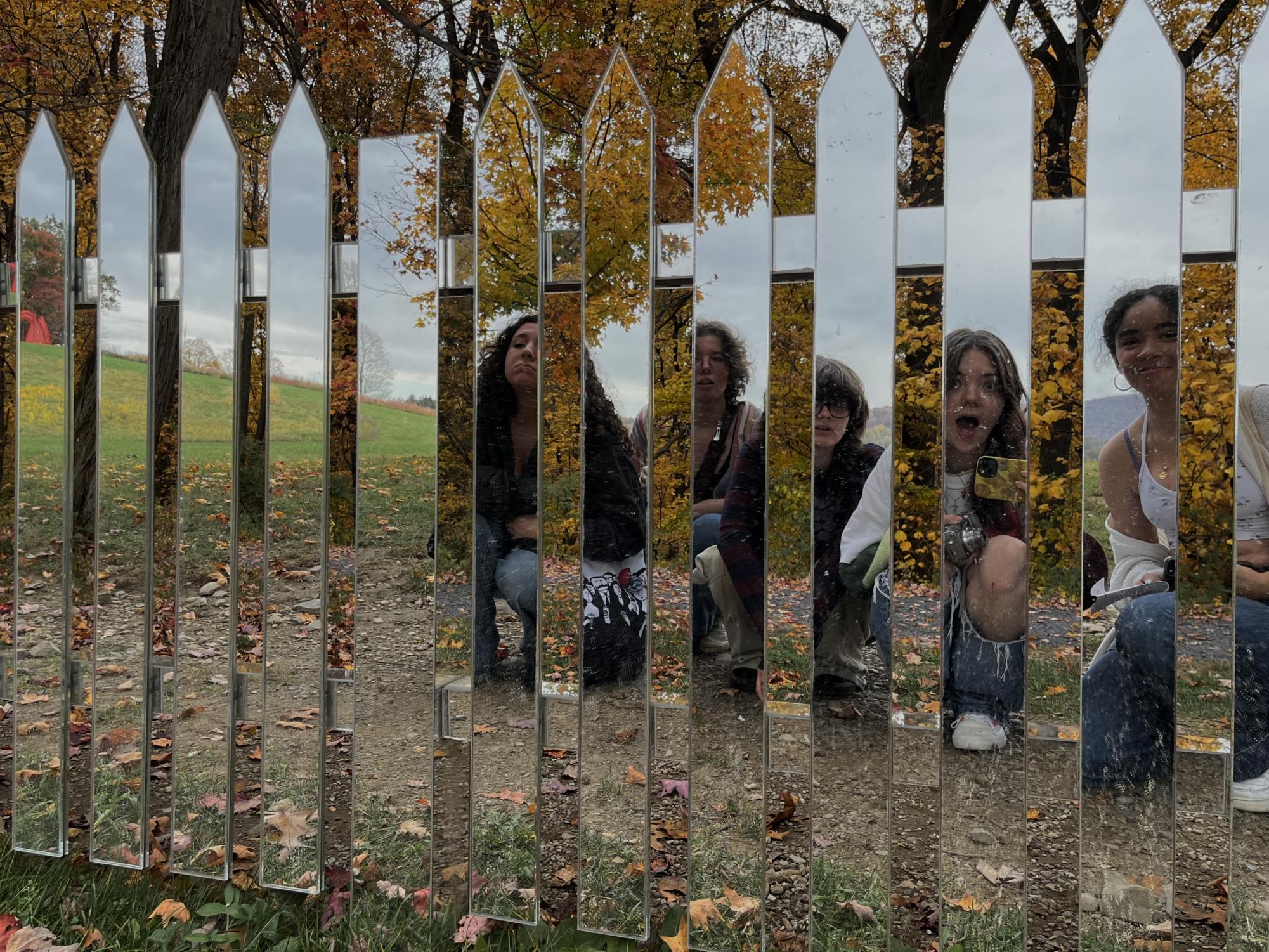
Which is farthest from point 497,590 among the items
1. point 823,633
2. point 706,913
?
point 706,913

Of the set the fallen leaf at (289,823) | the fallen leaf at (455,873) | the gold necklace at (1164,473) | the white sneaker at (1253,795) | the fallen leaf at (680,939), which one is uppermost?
the gold necklace at (1164,473)

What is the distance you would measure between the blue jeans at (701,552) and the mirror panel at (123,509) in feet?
5.25

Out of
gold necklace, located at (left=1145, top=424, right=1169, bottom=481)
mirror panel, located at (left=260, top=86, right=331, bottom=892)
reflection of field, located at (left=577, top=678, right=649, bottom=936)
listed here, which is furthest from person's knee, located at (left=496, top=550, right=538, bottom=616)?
gold necklace, located at (left=1145, top=424, right=1169, bottom=481)

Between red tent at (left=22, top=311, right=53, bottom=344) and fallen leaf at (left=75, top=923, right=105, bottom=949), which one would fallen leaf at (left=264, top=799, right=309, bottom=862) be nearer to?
fallen leaf at (left=75, top=923, right=105, bottom=949)

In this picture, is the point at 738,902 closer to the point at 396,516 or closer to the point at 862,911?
the point at 862,911

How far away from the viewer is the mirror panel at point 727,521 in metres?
1.91

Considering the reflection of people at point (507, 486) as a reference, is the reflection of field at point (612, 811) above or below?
below

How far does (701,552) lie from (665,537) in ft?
0.31

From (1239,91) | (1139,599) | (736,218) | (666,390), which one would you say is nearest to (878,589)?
(1139,599)

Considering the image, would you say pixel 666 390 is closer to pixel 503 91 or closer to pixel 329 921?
pixel 503 91

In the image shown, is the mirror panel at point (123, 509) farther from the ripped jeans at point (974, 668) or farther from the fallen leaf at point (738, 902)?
the ripped jeans at point (974, 668)

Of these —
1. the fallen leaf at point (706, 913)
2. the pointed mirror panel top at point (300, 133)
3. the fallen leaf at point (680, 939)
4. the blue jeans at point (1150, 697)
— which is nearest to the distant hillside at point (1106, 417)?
the blue jeans at point (1150, 697)

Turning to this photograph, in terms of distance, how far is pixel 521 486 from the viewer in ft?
7.13

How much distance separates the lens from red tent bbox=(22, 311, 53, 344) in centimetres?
259
